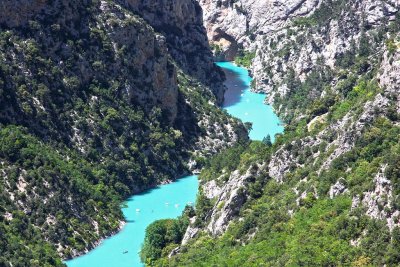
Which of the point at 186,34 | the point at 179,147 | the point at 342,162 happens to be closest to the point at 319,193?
the point at 342,162

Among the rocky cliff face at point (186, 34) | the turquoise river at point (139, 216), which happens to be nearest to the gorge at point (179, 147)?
the turquoise river at point (139, 216)

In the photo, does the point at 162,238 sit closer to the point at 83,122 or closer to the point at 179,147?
the point at 83,122

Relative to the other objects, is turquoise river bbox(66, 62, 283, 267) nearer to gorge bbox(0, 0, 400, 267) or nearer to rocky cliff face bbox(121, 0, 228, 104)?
gorge bbox(0, 0, 400, 267)

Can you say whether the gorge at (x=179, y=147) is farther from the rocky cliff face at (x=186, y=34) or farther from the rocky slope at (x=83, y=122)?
the rocky cliff face at (x=186, y=34)

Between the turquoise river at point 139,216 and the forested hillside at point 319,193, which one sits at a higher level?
the forested hillside at point 319,193

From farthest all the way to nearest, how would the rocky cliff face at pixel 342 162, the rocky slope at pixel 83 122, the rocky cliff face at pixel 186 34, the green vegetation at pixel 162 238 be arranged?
the rocky cliff face at pixel 186 34 → the rocky slope at pixel 83 122 → the green vegetation at pixel 162 238 → the rocky cliff face at pixel 342 162

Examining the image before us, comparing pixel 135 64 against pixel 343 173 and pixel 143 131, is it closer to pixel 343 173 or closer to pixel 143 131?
pixel 143 131

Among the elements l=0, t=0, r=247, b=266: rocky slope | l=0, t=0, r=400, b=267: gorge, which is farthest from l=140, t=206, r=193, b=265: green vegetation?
l=0, t=0, r=247, b=266: rocky slope

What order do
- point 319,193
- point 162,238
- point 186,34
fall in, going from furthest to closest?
point 186,34 < point 162,238 < point 319,193
